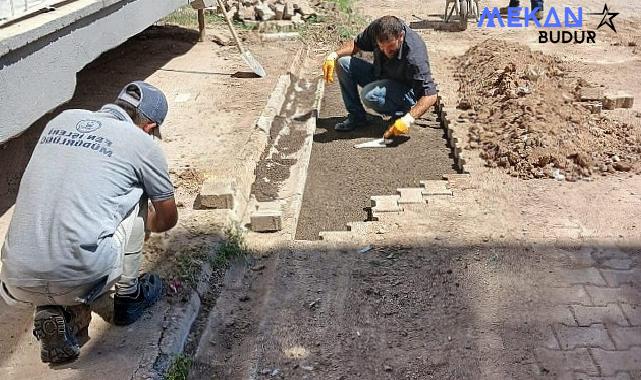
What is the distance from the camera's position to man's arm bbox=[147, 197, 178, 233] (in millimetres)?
3023

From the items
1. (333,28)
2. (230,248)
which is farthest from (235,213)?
(333,28)

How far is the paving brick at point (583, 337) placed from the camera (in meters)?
3.08

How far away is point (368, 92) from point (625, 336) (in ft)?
11.6

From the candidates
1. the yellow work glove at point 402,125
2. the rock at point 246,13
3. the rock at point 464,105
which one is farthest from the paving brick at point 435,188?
the rock at point 246,13

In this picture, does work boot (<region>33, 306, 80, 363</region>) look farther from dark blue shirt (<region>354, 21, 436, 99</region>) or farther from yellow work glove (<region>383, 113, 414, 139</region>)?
dark blue shirt (<region>354, 21, 436, 99</region>)

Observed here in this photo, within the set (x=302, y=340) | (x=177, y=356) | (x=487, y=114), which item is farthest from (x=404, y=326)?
(x=487, y=114)

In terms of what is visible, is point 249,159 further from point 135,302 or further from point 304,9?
point 304,9

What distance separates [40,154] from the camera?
2.68m

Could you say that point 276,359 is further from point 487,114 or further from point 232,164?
point 487,114

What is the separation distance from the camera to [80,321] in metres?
3.03

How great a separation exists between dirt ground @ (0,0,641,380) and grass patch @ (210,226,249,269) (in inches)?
3.0

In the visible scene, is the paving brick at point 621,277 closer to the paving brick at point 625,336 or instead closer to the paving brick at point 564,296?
the paving brick at point 564,296

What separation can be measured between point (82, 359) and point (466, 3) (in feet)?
29.8

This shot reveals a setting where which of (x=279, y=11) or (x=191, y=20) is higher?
(x=279, y=11)
